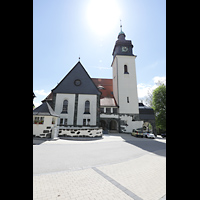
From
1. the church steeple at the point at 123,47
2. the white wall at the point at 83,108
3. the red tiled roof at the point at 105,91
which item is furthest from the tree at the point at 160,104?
the white wall at the point at 83,108

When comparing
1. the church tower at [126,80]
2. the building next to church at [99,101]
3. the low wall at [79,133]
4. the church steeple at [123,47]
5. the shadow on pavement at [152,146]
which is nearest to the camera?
the shadow on pavement at [152,146]

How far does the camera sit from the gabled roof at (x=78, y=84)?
2058cm

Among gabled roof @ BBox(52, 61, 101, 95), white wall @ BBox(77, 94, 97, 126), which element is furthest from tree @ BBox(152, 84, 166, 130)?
white wall @ BBox(77, 94, 97, 126)

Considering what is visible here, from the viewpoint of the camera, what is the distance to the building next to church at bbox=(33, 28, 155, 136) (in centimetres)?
1944

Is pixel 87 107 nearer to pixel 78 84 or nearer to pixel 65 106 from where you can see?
pixel 65 106

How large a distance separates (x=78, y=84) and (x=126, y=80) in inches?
435

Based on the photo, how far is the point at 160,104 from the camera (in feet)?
82.5

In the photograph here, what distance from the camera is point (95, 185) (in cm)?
336

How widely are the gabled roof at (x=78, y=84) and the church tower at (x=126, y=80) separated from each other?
258 inches

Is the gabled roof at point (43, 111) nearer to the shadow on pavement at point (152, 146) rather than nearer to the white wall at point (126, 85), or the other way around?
the shadow on pavement at point (152, 146)
